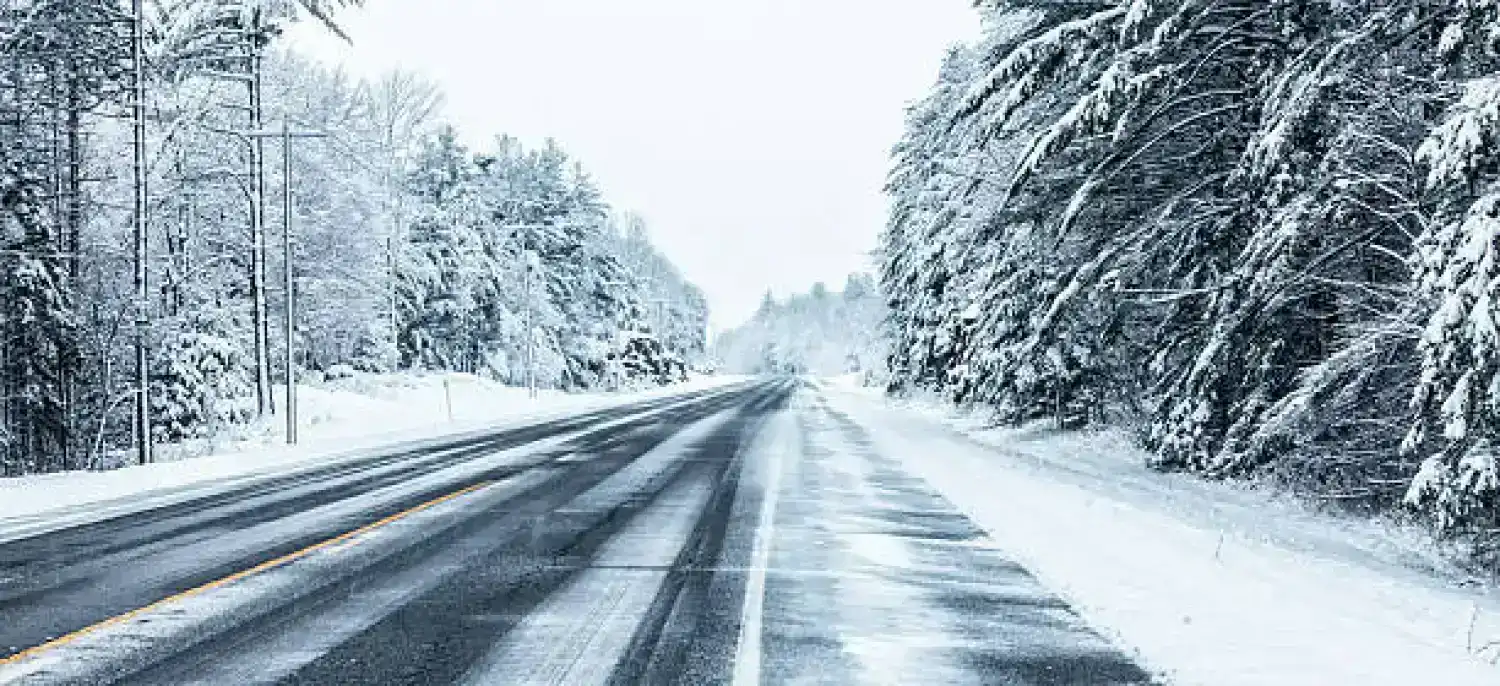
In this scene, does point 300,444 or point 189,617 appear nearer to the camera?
point 189,617

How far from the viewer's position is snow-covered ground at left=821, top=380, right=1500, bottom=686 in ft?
18.8

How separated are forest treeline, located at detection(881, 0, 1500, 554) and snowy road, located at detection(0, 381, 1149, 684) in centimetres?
400

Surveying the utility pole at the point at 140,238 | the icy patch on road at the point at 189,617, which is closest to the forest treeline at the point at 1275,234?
A: the icy patch on road at the point at 189,617

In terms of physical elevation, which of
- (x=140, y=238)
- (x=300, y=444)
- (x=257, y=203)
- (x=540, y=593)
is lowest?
(x=540, y=593)

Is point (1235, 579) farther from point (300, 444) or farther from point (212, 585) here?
point (300, 444)

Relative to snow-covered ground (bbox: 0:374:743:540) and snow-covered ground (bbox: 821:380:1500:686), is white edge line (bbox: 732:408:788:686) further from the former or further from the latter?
snow-covered ground (bbox: 0:374:743:540)

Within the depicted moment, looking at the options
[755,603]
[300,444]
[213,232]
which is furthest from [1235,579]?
[213,232]

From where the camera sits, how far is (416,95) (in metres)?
47.1

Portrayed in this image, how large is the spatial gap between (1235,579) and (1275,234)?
5429 mm

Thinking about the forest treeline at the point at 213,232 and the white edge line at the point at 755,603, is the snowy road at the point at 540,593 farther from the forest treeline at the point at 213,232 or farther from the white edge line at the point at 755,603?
the forest treeline at the point at 213,232

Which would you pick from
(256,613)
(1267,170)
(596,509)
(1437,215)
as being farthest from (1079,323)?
(256,613)

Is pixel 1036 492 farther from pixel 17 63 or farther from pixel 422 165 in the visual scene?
pixel 422 165

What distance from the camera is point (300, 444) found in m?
22.8

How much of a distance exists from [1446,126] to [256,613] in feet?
29.4
